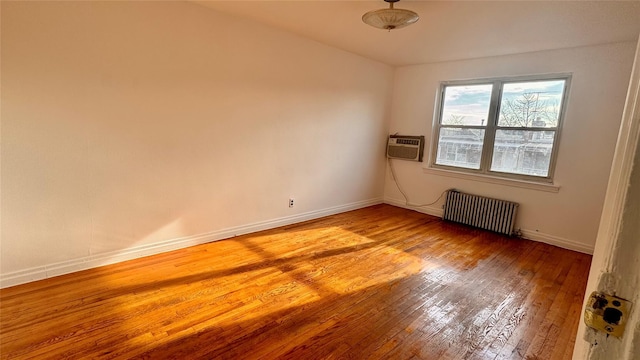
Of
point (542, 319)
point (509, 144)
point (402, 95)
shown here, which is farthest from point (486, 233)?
point (402, 95)

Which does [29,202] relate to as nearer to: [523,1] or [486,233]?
[523,1]

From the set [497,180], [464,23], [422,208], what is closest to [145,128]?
[464,23]

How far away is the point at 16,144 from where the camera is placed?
7.54ft

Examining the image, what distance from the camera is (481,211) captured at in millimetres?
4418

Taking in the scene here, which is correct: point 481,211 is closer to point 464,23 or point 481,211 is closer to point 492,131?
point 492,131

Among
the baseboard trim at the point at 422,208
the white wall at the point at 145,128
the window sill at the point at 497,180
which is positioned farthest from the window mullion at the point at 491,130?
the white wall at the point at 145,128

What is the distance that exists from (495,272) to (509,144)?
6.76 ft

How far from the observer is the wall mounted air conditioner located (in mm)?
5129

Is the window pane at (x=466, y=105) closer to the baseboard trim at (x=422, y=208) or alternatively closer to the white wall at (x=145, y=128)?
the baseboard trim at (x=422, y=208)

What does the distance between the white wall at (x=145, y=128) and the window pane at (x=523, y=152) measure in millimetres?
2562

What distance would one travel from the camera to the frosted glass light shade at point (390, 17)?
99.6 inches

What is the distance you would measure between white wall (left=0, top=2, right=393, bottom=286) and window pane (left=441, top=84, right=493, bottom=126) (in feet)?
6.33

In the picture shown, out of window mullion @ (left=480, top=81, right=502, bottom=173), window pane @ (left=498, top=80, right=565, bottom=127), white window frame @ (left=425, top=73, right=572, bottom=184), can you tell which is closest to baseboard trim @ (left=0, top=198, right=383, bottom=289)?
white window frame @ (left=425, top=73, right=572, bottom=184)

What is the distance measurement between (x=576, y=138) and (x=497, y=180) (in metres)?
1.01
